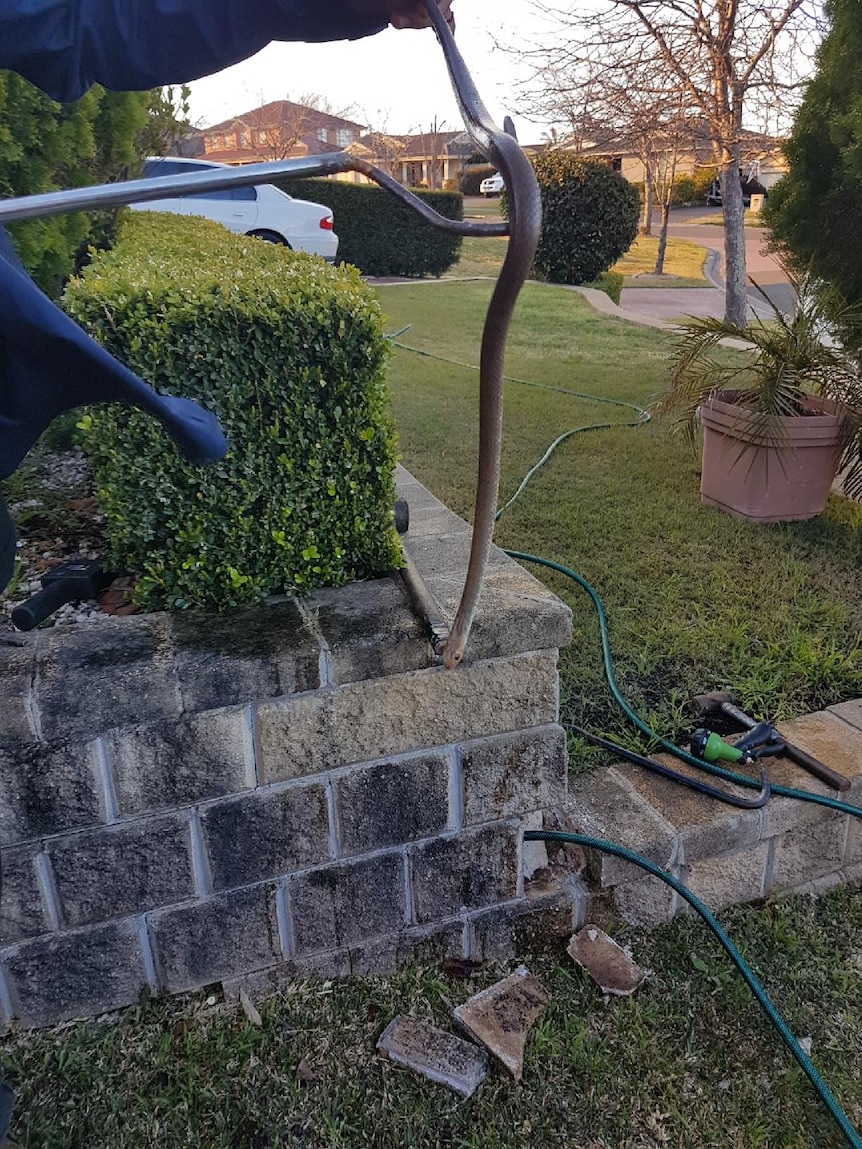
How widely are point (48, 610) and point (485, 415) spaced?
1.16m

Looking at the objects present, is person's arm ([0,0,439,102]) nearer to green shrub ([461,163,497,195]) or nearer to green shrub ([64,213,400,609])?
green shrub ([64,213,400,609])

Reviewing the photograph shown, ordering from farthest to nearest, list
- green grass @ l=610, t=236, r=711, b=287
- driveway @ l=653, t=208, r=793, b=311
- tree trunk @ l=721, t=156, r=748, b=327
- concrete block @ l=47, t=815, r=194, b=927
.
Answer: green grass @ l=610, t=236, r=711, b=287, driveway @ l=653, t=208, r=793, b=311, tree trunk @ l=721, t=156, r=748, b=327, concrete block @ l=47, t=815, r=194, b=927

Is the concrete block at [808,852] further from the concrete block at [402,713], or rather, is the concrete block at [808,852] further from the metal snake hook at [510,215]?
the metal snake hook at [510,215]

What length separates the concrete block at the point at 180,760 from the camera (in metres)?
1.60

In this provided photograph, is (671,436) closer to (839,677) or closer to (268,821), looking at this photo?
(839,677)

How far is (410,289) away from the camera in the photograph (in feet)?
39.8

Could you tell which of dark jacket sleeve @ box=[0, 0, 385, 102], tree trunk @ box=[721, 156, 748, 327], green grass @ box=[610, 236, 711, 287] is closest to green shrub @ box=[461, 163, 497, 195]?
green grass @ box=[610, 236, 711, 287]

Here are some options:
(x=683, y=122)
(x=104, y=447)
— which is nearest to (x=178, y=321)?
(x=104, y=447)

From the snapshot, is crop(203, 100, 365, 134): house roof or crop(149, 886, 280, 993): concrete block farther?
crop(203, 100, 365, 134): house roof

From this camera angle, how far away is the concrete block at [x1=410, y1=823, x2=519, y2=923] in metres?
1.88

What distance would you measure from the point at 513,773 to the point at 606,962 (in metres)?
0.48

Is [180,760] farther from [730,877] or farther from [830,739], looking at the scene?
[830,739]

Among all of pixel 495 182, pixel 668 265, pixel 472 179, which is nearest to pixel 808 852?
pixel 495 182

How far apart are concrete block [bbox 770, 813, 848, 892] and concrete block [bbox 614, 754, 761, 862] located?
0.12m
